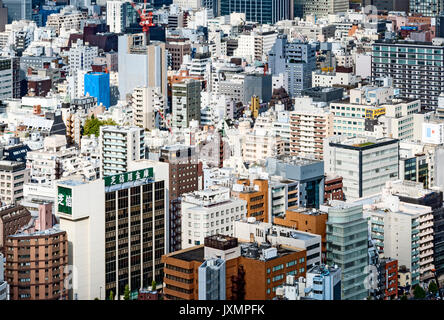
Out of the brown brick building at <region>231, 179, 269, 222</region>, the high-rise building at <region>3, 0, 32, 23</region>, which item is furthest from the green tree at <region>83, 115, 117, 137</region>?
the high-rise building at <region>3, 0, 32, 23</region>

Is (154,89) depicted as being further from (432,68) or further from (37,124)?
(432,68)

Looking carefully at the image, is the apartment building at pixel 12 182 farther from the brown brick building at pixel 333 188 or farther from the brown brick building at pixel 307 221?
the brown brick building at pixel 307 221

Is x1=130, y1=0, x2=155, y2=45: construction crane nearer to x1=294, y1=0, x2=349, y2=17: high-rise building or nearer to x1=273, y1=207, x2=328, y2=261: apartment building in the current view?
x1=294, y1=0, x2=349, y2=17: high-rise building

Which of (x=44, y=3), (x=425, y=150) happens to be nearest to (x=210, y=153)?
(x=425, y=150)

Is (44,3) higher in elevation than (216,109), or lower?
higher

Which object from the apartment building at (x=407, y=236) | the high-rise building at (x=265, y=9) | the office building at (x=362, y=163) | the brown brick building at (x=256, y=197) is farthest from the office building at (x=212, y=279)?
the high-rise building at (x=265, y=9)

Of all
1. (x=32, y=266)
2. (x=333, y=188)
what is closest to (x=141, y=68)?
(x=333, y=188)
